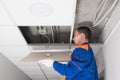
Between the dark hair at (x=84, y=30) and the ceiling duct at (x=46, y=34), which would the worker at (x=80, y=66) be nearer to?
the dark hair at (x=84, y=30)

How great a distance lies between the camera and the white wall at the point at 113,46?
85.6 inches

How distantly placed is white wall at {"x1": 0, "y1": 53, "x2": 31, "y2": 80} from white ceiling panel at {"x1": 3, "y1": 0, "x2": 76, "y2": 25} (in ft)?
5.28

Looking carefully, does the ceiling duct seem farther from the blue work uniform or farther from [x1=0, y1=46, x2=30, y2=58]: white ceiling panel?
the blue work uniform

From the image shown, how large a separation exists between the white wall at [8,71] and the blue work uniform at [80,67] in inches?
67.3

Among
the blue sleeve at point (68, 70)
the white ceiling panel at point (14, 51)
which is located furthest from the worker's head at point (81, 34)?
the white ceiling panel at point (14, 51)

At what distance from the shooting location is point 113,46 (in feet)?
7.79

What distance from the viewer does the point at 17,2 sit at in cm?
193

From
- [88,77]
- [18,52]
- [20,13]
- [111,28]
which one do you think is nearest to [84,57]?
[88,77]

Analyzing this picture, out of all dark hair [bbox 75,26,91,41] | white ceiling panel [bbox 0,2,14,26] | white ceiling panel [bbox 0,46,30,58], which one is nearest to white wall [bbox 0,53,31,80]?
white ceiling panel [bbox 0,46,30,58]

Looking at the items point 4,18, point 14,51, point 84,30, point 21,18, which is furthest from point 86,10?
→ point 14,51

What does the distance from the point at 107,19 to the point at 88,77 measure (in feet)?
2.71

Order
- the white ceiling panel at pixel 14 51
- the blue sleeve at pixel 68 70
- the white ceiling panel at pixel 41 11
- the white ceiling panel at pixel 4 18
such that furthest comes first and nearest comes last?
the white ceiling panel at pixel 14 51 < the blue sleeve at pixel 68 70 < the white ceiling panel at pixel 4 18 < the white ceiling panel at pixel 41 11

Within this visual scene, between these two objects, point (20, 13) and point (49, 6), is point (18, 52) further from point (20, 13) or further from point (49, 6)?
point (49, 6)

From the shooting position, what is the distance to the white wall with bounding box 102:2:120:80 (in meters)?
2.17
